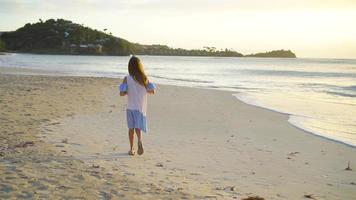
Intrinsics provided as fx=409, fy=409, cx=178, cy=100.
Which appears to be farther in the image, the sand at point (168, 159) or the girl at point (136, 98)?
the girl at point (136, 98)

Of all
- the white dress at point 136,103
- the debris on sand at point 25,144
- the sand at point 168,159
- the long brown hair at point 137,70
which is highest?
the long brown hair at point 137,70

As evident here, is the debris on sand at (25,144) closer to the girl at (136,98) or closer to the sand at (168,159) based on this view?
the sand at (168,159)

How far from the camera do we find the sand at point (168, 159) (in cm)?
502

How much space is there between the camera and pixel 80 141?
24.8ft

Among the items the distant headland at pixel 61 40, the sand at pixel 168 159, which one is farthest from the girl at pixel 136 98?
the distant headland at pixel 61 40

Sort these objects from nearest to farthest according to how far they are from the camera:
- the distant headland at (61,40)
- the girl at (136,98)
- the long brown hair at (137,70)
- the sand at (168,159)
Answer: the sand at (168,159), the long brown hair at (137,70), the girl at (136,98), the distant headland at (61,40)

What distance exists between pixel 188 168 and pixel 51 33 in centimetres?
16814

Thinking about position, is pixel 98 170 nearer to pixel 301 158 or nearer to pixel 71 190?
pixel 71 190

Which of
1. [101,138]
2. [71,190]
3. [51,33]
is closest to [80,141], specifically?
[101,138]

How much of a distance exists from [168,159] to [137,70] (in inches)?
60.2

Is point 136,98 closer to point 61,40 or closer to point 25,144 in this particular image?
point 25,144

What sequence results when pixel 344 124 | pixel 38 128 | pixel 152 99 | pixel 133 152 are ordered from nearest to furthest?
pixel 133 152 < pixel 38 128 < pixel 344 124 < pixel 152 99

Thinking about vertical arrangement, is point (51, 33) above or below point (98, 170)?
above

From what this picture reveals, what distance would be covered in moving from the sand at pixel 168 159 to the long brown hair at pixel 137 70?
1.26 meters
